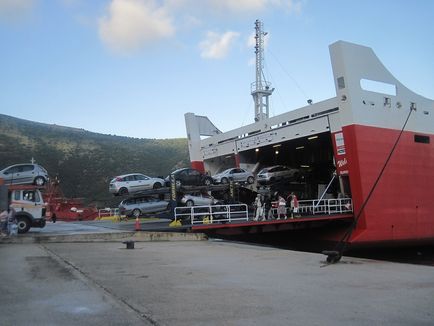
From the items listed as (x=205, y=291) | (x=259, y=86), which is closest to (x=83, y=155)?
(x=259, y=86)

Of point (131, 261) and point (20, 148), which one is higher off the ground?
point (20, 148)

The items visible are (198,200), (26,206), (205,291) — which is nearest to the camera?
(205,291)

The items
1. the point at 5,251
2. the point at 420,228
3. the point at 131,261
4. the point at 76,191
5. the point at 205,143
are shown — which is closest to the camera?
the point at 131,261

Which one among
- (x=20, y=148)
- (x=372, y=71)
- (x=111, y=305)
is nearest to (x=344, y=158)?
(x=372, y=71)

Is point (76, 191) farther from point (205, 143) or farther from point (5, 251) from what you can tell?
point (5, 251)

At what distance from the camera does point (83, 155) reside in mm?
75188

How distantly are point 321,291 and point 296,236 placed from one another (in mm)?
18331

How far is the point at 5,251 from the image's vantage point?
14.8m

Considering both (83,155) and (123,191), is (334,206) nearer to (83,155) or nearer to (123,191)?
(123,191)

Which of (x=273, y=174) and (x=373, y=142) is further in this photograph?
(x=273, y=174)

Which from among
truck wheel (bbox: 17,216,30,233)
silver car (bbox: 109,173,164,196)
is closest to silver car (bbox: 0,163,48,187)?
truck wheel (bbox: 17,216,30,233)

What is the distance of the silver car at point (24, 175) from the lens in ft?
74.1

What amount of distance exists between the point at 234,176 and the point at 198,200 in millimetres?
4786

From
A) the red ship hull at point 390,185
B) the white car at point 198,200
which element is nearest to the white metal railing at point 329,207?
the red ship hull at point 390,185
